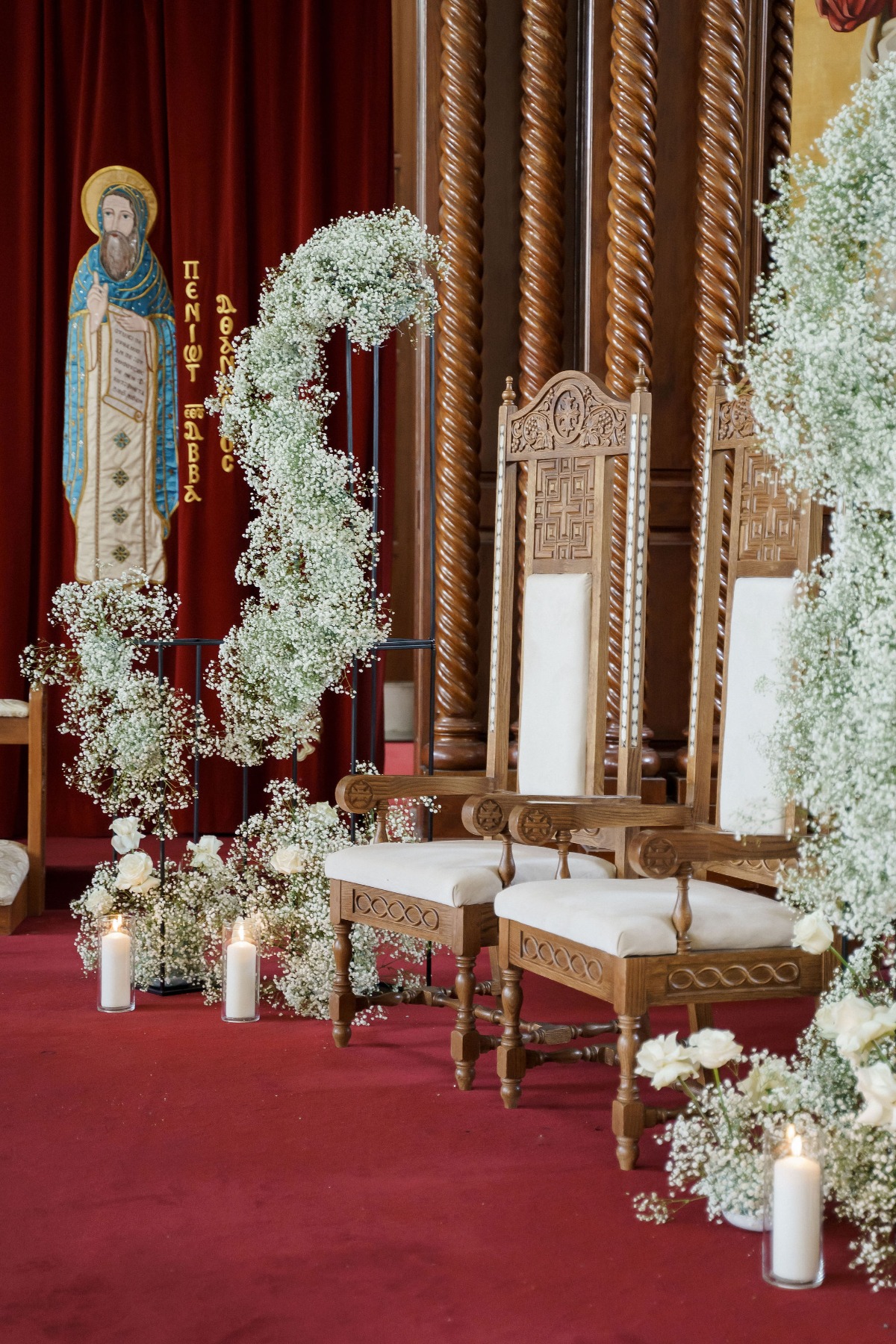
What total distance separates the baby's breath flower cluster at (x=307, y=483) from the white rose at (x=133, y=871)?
388 mm

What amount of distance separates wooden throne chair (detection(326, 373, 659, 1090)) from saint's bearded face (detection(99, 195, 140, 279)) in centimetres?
269

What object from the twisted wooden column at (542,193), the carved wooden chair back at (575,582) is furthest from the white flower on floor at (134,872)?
the twisted wooden column at (542,193)

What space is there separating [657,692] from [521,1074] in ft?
6.31

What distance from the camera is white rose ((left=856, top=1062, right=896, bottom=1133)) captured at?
73.7 inches

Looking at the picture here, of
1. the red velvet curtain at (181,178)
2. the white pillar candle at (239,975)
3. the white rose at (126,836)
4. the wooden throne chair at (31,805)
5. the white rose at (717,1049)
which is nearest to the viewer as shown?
the white rose at (717,1049)

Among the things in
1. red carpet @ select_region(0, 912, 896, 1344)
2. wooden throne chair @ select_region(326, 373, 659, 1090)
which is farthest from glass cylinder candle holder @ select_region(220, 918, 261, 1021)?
wooden throne chair @ select_region(326, 373, 659, 1090)

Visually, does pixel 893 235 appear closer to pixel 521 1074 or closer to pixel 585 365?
pixel 521 1074

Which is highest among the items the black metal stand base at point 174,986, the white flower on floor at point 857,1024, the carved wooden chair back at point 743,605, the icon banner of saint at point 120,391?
the icon banner of saint at point 120,391

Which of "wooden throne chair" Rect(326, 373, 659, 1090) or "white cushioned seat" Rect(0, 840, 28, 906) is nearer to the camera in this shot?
"wooden throne chair" Rect(326, 373, 659, 1090)

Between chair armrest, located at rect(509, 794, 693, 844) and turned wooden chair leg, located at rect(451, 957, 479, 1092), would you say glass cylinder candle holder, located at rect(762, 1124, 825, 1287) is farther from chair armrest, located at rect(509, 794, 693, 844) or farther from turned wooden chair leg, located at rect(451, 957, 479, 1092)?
turned wooden chair leg, located at rect(451, 957, 479, 1092)

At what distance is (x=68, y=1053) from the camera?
10.0 feet

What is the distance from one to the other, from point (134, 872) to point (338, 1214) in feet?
5.16

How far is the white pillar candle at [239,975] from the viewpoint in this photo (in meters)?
3.35

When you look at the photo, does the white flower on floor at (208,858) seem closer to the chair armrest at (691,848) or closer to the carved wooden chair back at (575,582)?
the carved wooden chair back at (575,582)
